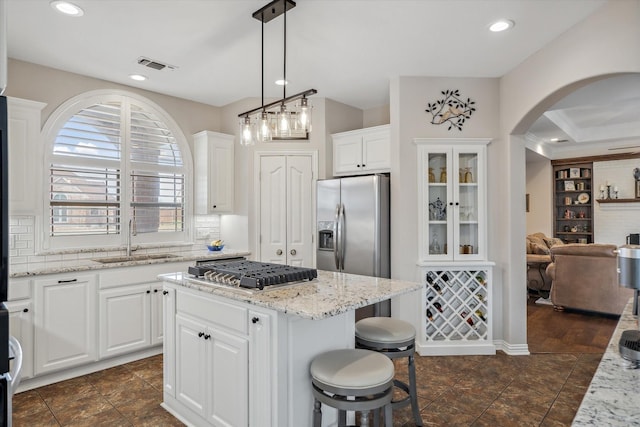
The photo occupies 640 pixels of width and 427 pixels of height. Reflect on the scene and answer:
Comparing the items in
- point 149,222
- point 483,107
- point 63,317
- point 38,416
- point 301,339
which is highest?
point 483,107

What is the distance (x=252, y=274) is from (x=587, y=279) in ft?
15.8

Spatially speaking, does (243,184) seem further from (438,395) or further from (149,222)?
(438,395)

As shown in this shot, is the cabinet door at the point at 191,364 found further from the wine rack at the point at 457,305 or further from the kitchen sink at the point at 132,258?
the wine rack at the point at 457,305

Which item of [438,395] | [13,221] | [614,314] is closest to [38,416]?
[13,221]

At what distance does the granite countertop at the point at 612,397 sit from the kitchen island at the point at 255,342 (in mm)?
928

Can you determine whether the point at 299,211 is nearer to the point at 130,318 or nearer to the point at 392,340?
the point at 130,318

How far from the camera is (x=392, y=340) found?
7.18 feet

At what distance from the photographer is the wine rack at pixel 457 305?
3758 mm

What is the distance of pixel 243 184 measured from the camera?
459 centimetres

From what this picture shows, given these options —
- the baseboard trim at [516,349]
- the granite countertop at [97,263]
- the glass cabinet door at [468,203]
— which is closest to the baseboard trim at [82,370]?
the granite countertop at [97,263]

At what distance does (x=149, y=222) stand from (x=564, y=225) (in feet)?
26.1

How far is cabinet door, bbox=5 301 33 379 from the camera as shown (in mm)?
2900

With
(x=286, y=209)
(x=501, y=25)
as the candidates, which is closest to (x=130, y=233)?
(x=286, y=209)

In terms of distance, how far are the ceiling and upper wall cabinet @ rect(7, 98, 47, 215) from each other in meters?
0.51
